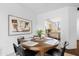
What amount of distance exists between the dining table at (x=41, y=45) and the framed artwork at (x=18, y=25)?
0.58ft

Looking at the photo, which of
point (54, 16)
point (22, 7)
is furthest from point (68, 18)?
point (22, 7)

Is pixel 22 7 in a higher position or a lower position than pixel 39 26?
higher

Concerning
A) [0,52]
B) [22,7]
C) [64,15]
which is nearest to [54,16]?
[64,15]

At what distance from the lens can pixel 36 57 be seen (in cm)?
155

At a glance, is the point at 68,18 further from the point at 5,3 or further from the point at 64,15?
the point at 5,3

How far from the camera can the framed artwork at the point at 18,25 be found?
1474 mm

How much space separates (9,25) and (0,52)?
1.33ft

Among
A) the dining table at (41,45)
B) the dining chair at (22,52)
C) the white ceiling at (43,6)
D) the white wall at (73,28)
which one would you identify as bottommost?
the dining chair at (22,52)

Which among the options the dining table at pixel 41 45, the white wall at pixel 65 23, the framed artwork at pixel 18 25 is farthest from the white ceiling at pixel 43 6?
the dining table at pixel 41 45

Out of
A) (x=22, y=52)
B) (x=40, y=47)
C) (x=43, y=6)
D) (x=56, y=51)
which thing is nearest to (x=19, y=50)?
(x=22, y=52)

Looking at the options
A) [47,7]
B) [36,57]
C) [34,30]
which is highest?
[47,7]

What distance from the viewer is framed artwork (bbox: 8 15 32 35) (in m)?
1.47

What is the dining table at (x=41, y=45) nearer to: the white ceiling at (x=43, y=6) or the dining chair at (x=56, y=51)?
the dining chair at (x=56, y=51)

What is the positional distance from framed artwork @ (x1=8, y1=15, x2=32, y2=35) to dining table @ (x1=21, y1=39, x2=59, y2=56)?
18 centimetres
